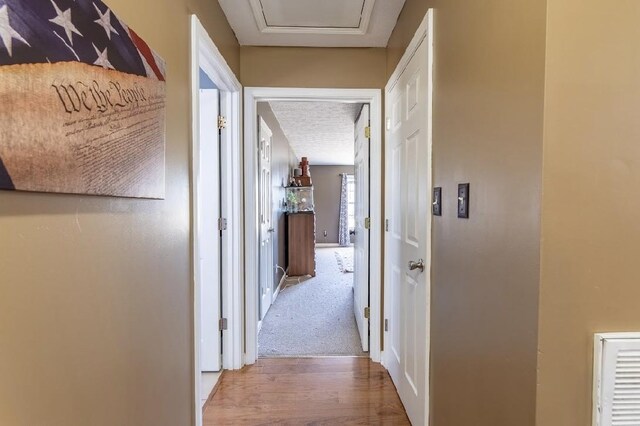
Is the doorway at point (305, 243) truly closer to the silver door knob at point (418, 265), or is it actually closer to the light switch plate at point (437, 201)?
the silver door knob at point (418, 265)

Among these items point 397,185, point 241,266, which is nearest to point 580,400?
point 397,185

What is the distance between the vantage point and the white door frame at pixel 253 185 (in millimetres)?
2510

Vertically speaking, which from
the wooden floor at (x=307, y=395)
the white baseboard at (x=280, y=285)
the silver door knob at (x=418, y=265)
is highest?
the silver door knob at (x=418, y=265)

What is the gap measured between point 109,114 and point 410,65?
1.51 m

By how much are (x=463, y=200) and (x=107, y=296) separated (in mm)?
1138

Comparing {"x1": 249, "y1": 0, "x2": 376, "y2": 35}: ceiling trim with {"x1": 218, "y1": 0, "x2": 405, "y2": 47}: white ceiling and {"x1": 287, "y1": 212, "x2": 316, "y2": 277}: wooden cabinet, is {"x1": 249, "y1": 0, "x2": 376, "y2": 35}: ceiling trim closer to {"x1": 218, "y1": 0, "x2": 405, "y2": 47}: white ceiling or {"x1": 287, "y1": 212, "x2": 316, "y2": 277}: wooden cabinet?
{"x1": 218, "y1": 0, "x2": 405, "y2": 47}: white ceiling

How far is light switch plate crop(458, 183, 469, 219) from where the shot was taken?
1196 mm

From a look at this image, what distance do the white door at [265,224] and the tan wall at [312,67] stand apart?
0.82 m

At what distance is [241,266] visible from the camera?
8.16 ft

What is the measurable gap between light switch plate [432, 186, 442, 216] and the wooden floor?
1229 mm

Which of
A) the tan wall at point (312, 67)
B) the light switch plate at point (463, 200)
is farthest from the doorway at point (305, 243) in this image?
the light switch plate at point (463, 200)

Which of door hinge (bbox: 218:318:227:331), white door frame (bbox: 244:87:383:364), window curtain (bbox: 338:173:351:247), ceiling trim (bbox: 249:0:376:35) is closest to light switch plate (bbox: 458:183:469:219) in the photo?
white door frame (bbox: 244:87:383:364)

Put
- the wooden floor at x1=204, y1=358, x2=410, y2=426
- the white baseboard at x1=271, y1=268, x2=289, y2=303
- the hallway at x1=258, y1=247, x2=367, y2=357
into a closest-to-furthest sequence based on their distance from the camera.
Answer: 1. the wooden floor at x1=204, y1=358, x2=410, y2=426
2. the hallway at x1=258, y1=247, x2=367, y2=357
3. the white baseboard at x1=271, y1=268, x2=289, y2=303

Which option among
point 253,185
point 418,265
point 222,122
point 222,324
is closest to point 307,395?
point 222,324
